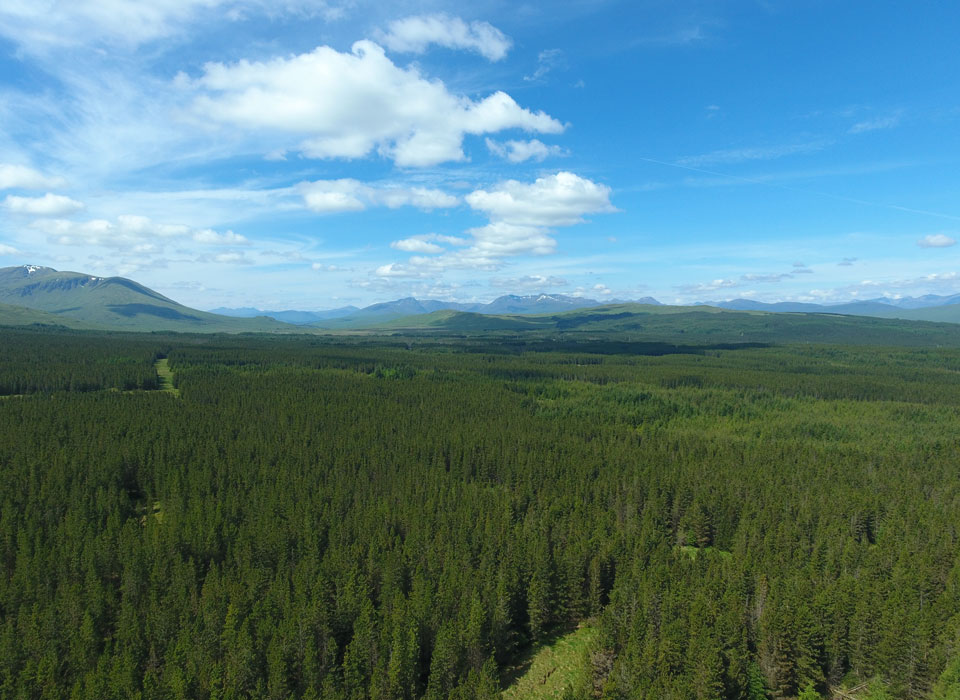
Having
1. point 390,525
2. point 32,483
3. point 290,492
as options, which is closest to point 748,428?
point 390,525

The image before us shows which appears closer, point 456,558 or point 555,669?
point 555,669

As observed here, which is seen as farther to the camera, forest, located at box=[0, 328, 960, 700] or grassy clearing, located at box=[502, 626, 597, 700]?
grassy clearing, located at box=[502, 626, 597, 700]

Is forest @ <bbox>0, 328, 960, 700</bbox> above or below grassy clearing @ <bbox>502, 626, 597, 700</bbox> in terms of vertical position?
above

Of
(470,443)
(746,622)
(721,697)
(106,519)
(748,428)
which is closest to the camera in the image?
(721,697)

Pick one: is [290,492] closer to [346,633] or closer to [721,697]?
[346,633]
